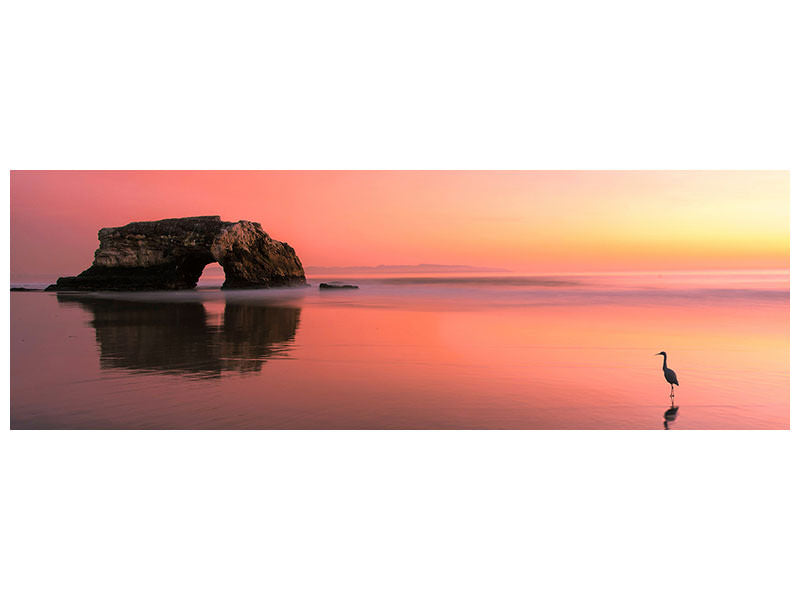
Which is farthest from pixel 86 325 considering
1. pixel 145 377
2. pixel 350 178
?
pixel 350 178

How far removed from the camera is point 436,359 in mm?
7445

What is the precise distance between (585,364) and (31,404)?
659 cm

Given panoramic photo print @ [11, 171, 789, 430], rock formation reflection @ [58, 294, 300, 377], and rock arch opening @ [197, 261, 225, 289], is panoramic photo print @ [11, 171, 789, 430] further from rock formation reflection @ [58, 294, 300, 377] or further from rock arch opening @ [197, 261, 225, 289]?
rock arch opening @ [197, 261, 225, 289]

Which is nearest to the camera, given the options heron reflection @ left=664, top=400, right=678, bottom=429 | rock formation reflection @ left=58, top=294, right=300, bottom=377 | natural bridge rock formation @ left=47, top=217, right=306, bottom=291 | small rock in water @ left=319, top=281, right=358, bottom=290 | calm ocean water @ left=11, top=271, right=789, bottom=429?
heron reflection @ left=664, top=400, right=678, bottom=429

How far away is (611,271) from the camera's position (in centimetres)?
902

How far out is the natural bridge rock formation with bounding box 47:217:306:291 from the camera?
47.6ft

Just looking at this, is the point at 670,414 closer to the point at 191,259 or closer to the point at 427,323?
the point at 427,323

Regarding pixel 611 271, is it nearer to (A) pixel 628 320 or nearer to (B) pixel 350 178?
(A) pixel 628 320

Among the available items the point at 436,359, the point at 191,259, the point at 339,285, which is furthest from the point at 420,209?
the point at 191,259

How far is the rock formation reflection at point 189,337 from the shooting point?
7.09 metres

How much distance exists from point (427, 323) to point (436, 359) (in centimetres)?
297

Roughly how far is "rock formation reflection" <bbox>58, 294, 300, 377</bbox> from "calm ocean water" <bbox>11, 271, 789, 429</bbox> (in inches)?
1.9

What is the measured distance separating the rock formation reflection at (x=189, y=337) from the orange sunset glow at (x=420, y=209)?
1.56m

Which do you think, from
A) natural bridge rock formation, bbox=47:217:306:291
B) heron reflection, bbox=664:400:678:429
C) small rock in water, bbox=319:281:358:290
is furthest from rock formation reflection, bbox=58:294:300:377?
heron reflection, bbox=664:400:678:429
